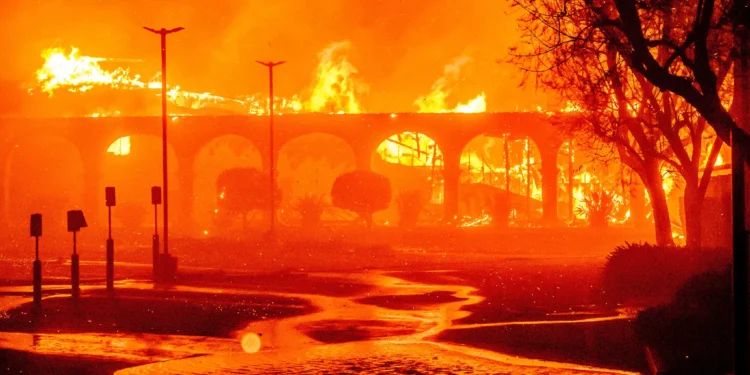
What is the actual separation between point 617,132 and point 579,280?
12.9 ft

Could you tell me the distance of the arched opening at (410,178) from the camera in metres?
64.8

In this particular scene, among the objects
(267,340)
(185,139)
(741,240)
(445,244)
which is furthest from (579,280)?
(185,139)

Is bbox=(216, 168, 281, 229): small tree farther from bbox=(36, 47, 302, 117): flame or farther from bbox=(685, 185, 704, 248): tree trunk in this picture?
bbox=(685, 185, 704, 248): tree trunk

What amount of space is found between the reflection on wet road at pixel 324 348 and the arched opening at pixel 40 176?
55.1 meters

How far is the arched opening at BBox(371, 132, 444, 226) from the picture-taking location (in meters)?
64.8

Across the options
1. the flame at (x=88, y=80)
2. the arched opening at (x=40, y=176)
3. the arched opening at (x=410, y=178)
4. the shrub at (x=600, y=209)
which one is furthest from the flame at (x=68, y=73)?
the shrub at (x=600, y=209)

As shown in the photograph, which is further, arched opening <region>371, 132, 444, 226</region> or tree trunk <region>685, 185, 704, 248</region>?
arched opening <region>371, 132, 444, 226</region>

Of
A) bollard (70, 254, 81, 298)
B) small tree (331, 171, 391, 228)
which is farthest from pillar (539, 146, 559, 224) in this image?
bollard (70, 254, 81, 298)

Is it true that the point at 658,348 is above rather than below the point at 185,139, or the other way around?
below

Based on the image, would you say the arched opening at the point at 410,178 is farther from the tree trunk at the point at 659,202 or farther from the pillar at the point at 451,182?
the tree trunk at the point at 659,202

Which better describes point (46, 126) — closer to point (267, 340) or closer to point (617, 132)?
point (617, 132)

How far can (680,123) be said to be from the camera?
79.6 feet

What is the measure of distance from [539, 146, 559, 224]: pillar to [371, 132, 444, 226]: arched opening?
7.46 metres

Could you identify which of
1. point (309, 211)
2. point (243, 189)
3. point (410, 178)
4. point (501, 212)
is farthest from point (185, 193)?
point (501, 212)
